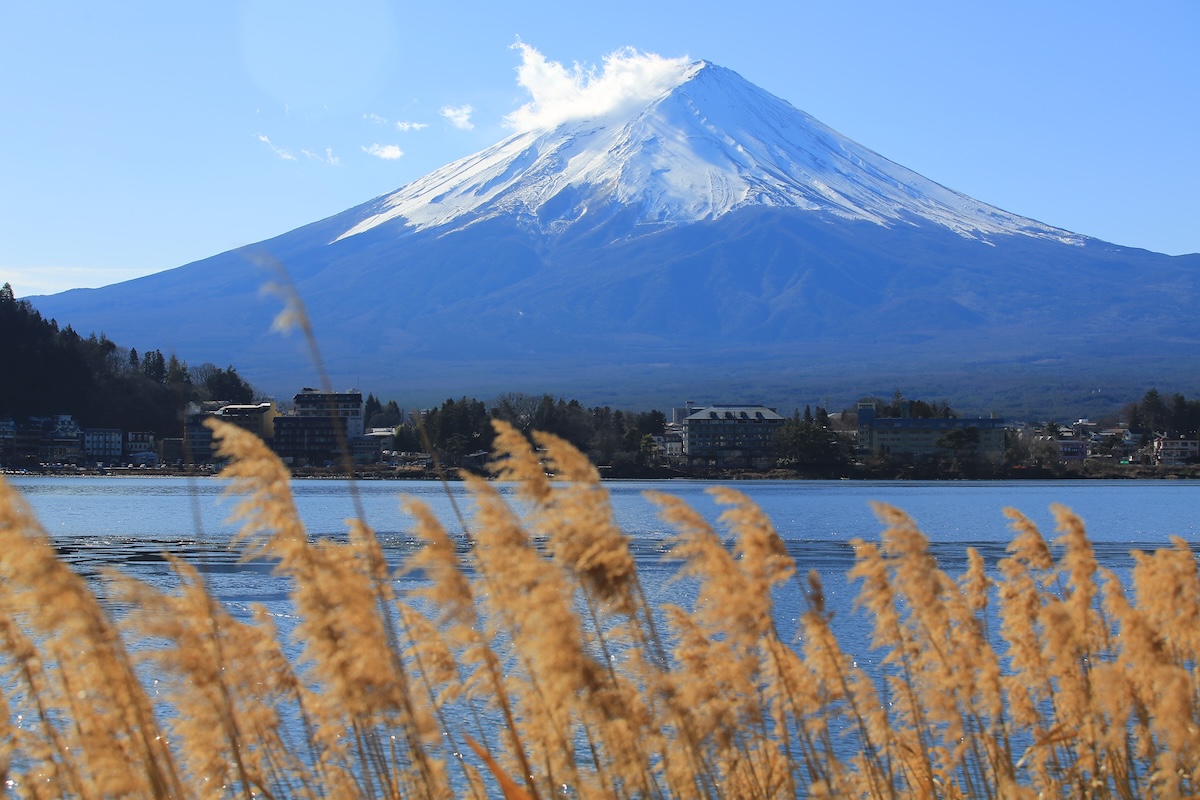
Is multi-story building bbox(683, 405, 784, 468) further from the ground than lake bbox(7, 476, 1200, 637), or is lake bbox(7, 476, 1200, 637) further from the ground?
multi-story building bbox(683, 405, 784, 468)

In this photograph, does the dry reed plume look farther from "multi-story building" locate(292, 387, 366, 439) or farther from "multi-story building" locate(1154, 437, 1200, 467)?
"multi-story building" locate(1154, 437, 1200, 467)

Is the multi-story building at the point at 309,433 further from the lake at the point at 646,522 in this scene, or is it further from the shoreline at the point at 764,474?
the lake at the point at 646,522

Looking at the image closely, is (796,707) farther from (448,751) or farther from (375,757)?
(448,751)

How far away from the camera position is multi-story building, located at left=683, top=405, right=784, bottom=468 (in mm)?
99969

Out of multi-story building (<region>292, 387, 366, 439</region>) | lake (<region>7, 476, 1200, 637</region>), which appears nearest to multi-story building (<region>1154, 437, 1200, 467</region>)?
lake (<region>7, 476, 1200, 637</region>)

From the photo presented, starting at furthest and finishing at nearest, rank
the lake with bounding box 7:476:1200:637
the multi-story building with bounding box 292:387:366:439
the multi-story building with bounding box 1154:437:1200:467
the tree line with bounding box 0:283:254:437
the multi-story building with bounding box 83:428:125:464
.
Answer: the multi-story building with bounding box 1154:437:1200:467 < the multi-story building with bounding box 292:387:366:439 < the tree line with bounding box 0:283:254:437 < the multi-story building with bounding box 83:428:125:464 < the lake with bounding box 7:476:1200:637

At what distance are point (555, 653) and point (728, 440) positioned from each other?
323 ft

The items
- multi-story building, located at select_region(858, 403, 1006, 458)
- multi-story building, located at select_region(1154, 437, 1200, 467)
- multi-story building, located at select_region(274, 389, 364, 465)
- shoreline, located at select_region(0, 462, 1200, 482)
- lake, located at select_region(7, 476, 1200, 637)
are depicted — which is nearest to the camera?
lake, located at select_region(7, 476, 1200, 637)

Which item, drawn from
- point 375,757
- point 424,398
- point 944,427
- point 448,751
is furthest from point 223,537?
point 424,398

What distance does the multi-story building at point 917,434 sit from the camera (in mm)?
101375

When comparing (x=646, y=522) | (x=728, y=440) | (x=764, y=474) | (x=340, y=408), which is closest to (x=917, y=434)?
(x=728, y=440)

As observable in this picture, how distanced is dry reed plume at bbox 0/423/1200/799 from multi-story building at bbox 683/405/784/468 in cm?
9317

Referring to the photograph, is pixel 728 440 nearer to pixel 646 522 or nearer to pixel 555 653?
pixel 646 522

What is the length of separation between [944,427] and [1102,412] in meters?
77.3
